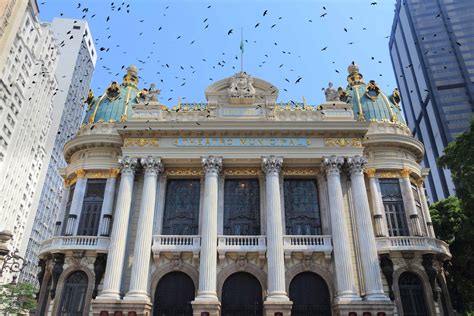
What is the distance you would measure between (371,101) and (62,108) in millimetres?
60826

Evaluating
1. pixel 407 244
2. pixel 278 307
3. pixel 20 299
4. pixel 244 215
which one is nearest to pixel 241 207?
pixel 244 215

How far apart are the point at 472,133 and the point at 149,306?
790 inches

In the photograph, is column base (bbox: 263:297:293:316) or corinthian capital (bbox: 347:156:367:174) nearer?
column base (bbox: 263:297:293:316)

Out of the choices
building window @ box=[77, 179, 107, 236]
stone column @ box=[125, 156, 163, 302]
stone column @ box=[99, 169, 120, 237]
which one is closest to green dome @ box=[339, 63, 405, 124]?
stone column @ box=[125, 156, 163, 302]

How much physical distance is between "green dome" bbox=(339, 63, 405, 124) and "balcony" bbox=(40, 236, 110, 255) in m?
20.1

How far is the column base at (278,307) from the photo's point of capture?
22344mm

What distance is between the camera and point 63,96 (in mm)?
75562

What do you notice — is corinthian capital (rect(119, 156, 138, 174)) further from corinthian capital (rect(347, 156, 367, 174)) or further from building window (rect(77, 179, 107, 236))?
corinthian capital (rect(347, 156, 367, 174))

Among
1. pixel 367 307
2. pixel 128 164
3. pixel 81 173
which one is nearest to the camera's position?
pixel 367 307

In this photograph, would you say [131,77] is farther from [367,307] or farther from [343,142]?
[367,307]

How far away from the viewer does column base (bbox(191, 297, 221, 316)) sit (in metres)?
22.3

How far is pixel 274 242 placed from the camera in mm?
24344

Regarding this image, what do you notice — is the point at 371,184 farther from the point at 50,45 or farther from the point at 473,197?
the point at 50,45

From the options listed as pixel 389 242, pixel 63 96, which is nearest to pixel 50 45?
pixel 63 96
